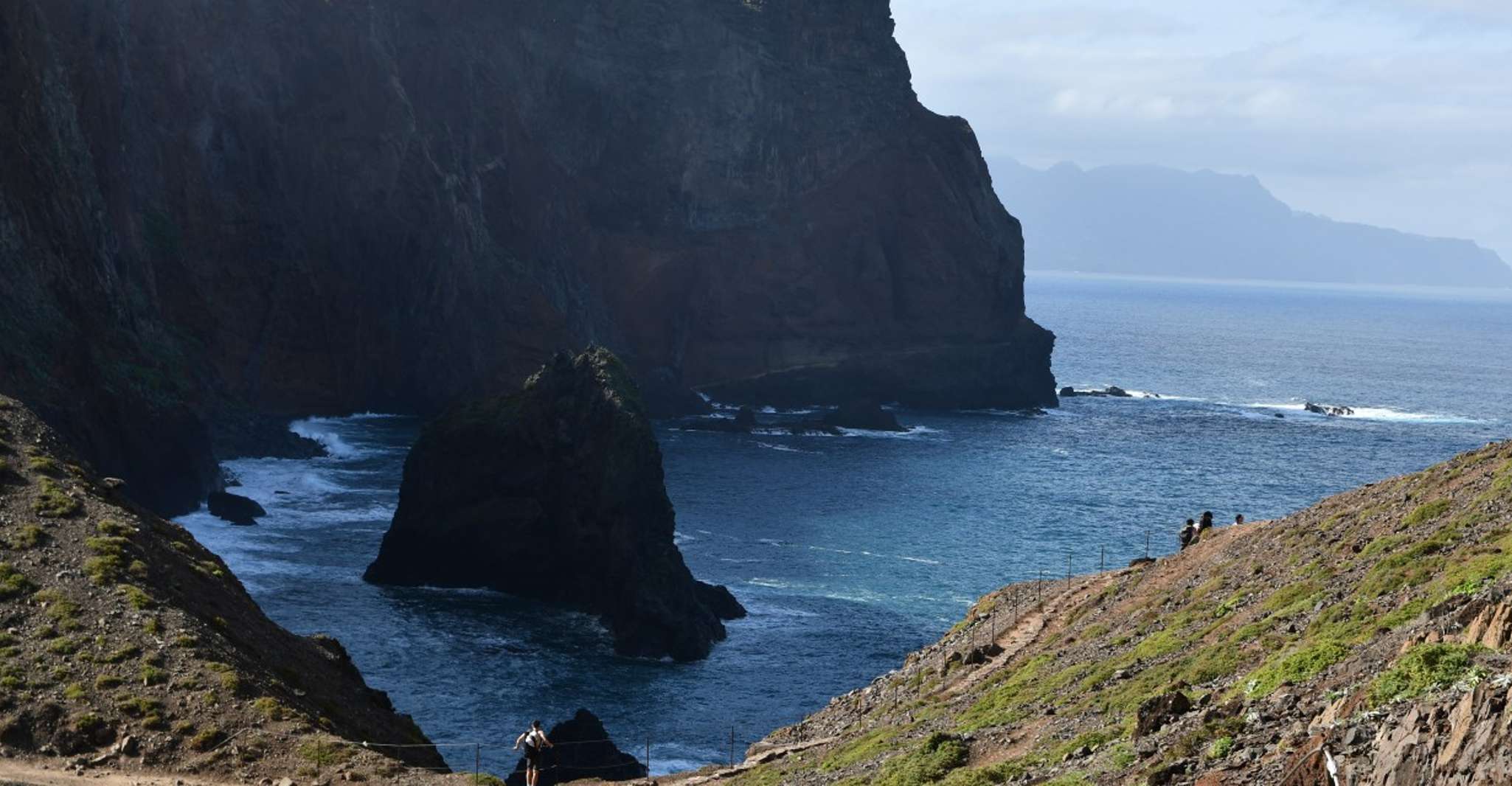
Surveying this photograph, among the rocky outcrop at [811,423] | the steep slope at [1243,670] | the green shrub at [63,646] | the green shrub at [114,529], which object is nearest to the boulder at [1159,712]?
the steep slope at [1243,670]

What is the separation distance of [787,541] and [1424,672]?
3345 inches

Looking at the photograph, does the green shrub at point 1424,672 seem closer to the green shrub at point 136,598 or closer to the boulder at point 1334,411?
the green shrub at point 136,598

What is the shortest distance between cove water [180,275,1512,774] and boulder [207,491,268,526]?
3.74 feet

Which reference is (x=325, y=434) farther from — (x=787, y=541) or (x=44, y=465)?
(x=44, y=465)

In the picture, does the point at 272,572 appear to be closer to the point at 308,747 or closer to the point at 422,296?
the point at 308,747

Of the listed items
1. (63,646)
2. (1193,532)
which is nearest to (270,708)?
(63,646)

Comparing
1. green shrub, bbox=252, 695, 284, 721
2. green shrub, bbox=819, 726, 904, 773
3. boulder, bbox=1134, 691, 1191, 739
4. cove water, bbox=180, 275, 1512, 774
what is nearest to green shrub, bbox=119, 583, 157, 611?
green shrub, bbox=252, 695, 284, 721

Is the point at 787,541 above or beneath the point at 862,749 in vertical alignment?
beneath

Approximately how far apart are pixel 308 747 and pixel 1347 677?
22219 millimetres

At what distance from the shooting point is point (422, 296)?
152000mm

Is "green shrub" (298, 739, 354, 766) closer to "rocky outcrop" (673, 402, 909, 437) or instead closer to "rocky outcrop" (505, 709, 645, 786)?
"rocky outcrop" (505, 709, 645, 786)

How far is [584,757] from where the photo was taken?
58.6 meters

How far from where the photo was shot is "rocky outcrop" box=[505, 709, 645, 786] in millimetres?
56531

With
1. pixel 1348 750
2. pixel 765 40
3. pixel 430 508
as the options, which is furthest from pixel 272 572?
pixel 765 40
